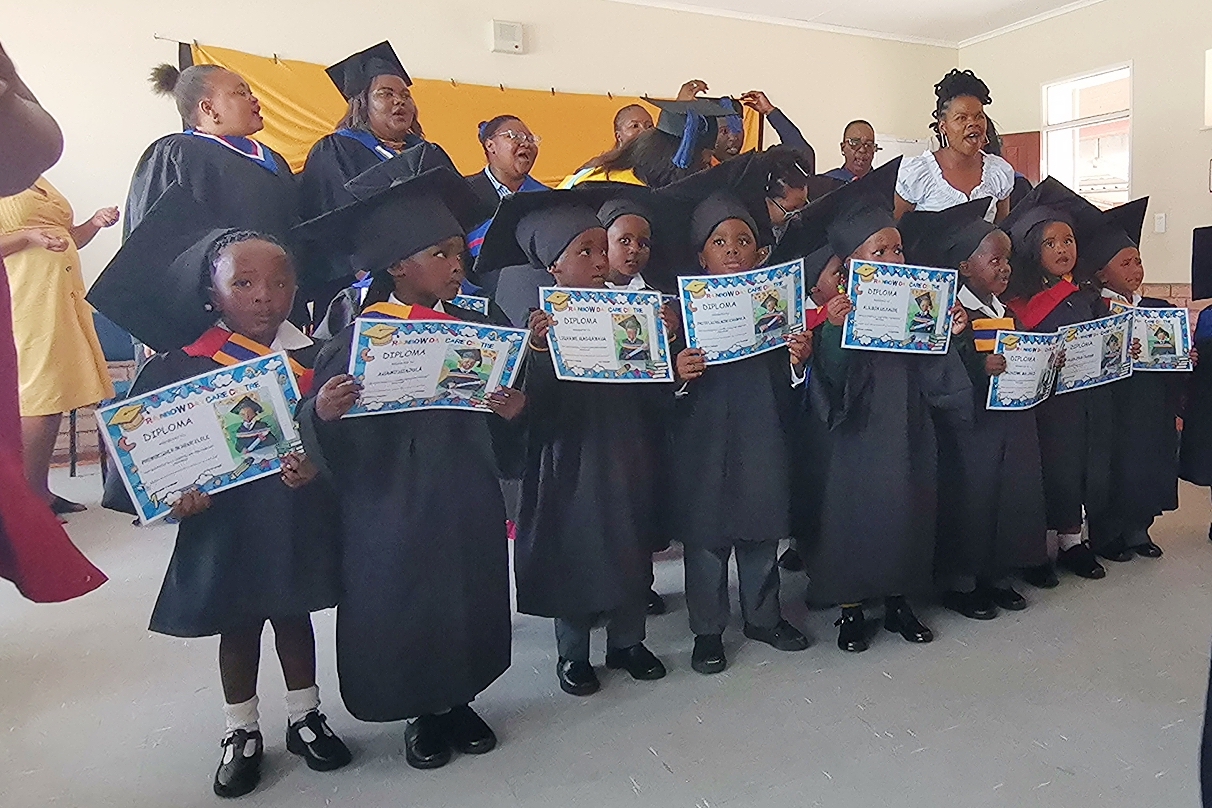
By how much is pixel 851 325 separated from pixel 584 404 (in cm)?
82

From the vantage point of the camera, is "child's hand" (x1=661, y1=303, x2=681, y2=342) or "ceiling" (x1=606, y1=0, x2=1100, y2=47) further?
"ceiling" (x1=606, y1=0, x2=1100, y2=47)

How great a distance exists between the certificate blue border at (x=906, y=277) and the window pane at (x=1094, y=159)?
572cm

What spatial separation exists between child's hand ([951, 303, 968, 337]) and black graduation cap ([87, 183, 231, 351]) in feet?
6.63

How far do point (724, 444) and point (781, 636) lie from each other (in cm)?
65

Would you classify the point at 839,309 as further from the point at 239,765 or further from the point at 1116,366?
the point at 239,765

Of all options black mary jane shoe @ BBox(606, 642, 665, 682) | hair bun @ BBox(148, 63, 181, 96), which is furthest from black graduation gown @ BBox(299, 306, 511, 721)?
hair bun @ BBox(148, 63, 181, 96)

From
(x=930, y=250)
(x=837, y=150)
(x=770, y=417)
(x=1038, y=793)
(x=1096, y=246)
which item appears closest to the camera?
(x=1038, y=793)

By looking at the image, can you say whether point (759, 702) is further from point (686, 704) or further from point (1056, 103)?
point (1056, 103)

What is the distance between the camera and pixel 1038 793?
6.18ft

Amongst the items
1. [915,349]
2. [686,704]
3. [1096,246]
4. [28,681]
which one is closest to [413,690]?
[686,704]

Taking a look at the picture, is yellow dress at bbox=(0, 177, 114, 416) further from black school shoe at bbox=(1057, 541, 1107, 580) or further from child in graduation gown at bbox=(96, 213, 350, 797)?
black school shoe at bbox=(1057, 541, 1107, 580)

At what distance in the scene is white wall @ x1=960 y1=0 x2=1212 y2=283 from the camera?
6633 millimetres

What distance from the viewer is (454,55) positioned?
6633 mm

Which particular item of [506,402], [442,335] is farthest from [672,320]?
[442,335]
